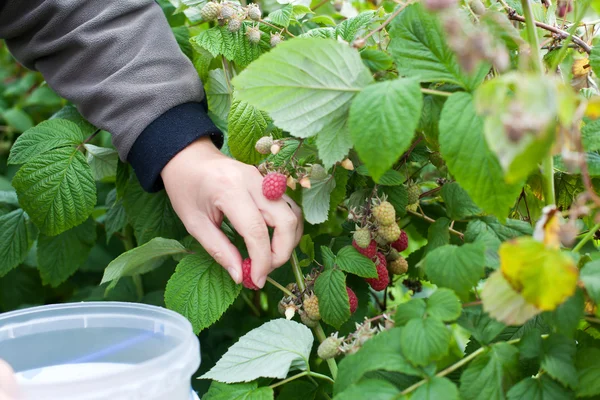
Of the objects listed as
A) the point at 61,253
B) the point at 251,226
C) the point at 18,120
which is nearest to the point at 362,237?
the point at 251,226

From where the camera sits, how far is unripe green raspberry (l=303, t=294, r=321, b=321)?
778 millimetres

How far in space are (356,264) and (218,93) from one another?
1.35ft

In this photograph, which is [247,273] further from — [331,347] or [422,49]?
[422,49]

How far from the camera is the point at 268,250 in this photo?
76 centimetres

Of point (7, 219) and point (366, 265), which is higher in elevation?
point (366, 265)

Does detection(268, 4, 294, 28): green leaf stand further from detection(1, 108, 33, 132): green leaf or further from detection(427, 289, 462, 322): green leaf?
detection(1, 108, 33, 132): green leaf

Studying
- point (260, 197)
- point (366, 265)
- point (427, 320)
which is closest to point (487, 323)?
point (427, 320)

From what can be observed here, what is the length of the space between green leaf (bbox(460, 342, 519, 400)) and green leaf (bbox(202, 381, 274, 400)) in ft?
0.76

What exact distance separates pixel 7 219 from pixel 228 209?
0.57m

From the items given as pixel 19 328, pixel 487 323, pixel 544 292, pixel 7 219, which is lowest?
pixel 7 219

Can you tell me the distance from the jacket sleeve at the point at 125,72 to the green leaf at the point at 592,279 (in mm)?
527

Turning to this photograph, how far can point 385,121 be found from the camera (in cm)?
58

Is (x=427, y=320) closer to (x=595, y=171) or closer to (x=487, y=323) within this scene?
(x=487, y=323)

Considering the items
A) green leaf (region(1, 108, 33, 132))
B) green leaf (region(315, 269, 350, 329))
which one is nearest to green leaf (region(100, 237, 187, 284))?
green leaf (region(315, 269, 350, 329))
